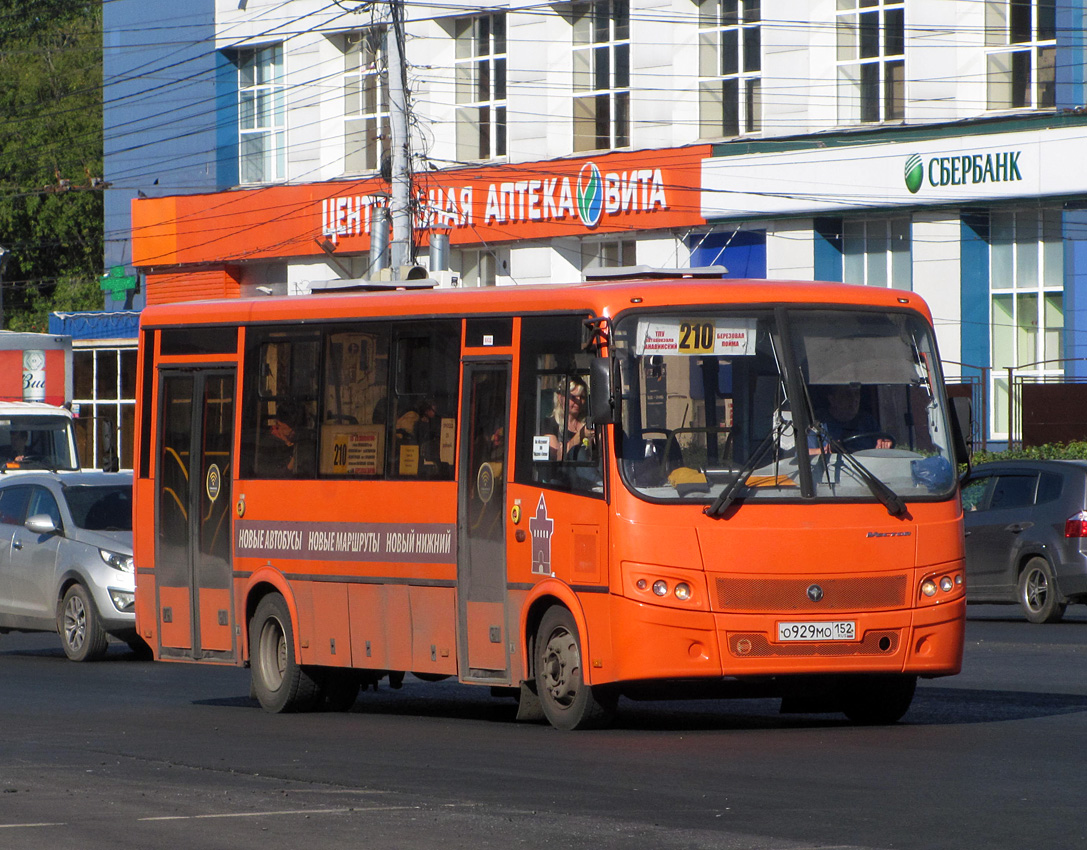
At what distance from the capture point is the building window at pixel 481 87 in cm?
4194

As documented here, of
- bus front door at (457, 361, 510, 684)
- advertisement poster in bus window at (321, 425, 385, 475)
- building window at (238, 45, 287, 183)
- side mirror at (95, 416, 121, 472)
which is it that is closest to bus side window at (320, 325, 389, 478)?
advertisement poster in bus window at (321, 425, 385, 475)

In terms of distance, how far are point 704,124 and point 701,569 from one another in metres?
27.4

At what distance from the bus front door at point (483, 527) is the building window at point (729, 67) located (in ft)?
83.6

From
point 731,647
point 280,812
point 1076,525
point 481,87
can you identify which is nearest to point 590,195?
point 481,87

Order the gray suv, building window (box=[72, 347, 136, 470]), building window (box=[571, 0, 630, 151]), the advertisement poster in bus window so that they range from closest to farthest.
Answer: the advertisement poster in bus window
the gray suv
building window (box=[571, 0, 630, 151])
building window (box=[72, 347, 136, 470])

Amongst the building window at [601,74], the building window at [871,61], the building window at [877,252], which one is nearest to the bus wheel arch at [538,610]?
the building window at [877,252]

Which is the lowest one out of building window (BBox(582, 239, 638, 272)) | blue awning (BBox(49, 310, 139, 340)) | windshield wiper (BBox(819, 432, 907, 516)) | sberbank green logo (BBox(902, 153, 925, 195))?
windshield wiper (BBox(819, 432, 907, 516))

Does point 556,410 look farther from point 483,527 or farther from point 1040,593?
point 1040,593

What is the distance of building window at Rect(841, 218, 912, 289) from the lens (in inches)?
1394

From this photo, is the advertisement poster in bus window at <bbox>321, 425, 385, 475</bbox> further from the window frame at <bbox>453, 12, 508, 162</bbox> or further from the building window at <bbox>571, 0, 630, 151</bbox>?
the window frame at <bbox>453, 12, 508, 162</bbox>

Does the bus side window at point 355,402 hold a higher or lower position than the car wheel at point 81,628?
higher

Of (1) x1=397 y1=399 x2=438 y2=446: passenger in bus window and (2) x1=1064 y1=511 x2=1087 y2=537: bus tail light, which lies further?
(2) x1=1064 y1=511 x2=1087 y2=537: bus tail light

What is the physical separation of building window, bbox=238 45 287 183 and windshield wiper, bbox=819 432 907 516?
35027 millimetres

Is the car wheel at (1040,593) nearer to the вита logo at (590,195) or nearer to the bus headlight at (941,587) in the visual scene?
the bus headlight at (941,587)
